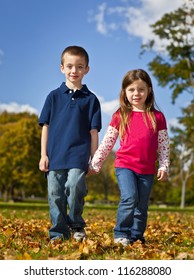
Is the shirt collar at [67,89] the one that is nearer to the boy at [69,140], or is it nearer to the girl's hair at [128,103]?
the boy at [69,140]

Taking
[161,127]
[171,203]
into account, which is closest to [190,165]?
[171,203]

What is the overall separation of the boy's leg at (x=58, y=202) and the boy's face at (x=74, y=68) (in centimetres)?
102

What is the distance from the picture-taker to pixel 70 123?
546cm

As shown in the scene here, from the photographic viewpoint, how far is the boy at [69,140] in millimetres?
5395

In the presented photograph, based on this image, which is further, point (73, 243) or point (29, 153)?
point (29, 153)

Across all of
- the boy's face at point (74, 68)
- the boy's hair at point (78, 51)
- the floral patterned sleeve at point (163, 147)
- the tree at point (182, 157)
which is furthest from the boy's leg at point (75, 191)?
the tree at point (182, 157)

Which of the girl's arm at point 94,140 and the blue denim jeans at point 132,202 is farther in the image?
the girl's arm at point 94,140

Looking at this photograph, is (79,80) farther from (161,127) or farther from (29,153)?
(29,153)

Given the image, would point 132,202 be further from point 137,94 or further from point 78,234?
point 137,94

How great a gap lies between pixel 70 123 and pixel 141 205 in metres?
1.18

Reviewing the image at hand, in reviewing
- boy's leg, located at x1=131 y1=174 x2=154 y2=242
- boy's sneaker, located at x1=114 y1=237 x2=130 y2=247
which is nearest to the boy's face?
boy's leg, located at x1=131 y1=174 x2=154 y2=242

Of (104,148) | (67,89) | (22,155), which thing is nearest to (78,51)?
(67,89)

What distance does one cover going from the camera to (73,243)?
5.10 metres
